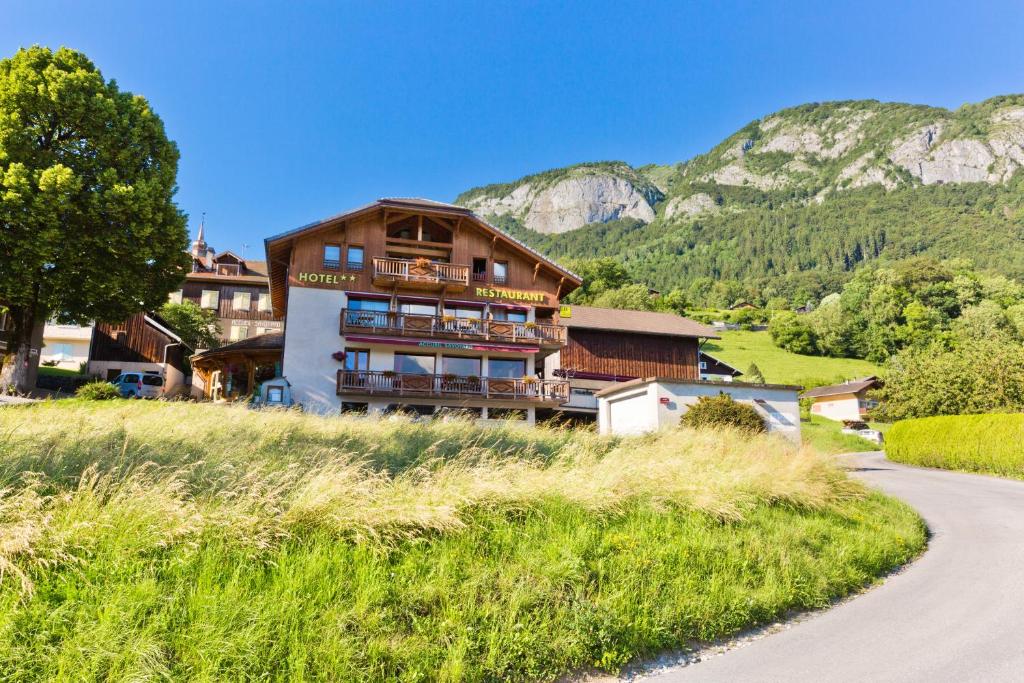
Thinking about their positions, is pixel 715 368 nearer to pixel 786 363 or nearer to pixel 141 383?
pixel 786 363

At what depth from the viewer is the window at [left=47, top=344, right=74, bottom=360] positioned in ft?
158

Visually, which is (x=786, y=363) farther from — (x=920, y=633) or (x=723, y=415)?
(x=920, y=633)

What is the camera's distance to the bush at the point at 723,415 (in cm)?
2292

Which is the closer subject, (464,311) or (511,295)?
(464,311)

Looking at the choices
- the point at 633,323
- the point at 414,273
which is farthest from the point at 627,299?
the point at 414,273

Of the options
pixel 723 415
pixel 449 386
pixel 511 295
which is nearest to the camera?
pixel 723 415

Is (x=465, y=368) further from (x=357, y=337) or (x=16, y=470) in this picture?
A: (x=16, y=470)

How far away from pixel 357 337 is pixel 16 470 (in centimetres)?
2381

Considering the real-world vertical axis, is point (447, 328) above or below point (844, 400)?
above

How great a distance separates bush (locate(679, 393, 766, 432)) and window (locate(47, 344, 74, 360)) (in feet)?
164

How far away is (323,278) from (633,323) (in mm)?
24722

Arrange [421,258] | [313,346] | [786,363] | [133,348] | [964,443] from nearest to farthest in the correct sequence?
1. [964,443]
2. [313,346]
3. [421,258]
4. [133,348]
5. [786,363]

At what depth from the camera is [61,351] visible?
48.6 metres

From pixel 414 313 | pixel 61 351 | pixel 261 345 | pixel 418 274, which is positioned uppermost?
pixel 418 274
